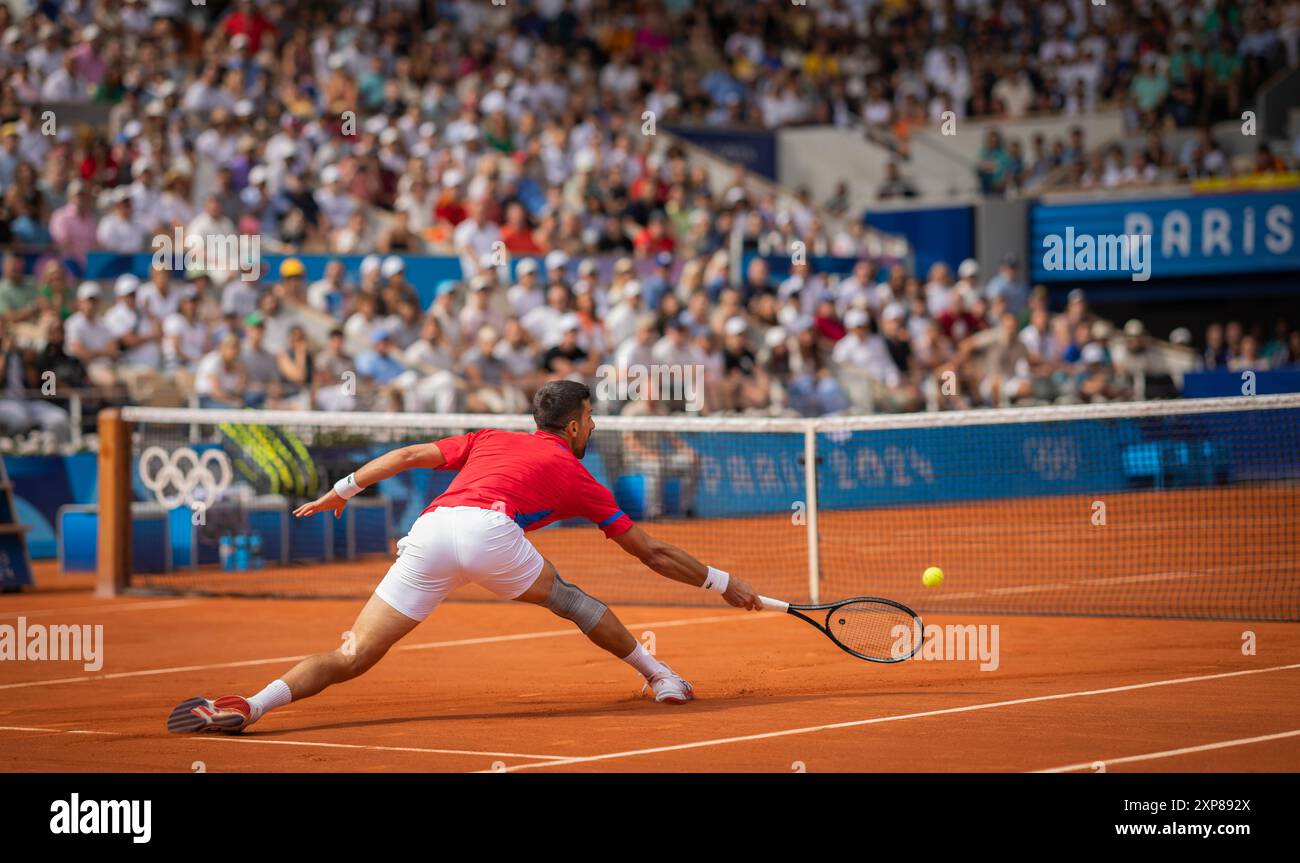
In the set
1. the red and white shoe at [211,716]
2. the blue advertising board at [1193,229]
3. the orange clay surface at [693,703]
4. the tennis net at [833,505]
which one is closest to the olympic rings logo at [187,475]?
the tennis net at [833,505]

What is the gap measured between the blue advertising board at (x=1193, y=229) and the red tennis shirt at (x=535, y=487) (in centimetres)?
1918

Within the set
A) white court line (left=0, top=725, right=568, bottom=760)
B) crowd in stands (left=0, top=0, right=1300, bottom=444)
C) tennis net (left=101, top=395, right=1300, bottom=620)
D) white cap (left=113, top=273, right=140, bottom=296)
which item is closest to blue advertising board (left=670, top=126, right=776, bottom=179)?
crowd in stands (left=0, top=0, right=1300, bottom=444)

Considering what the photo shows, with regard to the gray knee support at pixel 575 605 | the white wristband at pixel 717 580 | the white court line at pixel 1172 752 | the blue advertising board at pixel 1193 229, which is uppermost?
the blue advertising board at pixel 1193 229

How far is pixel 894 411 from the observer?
2009 cm

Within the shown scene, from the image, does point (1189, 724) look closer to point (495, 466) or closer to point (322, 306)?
point (495, 466)

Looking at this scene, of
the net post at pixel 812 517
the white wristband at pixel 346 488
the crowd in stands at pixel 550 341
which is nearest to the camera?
the white wristband at pixel 346 488

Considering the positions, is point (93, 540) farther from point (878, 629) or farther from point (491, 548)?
point (878, 629)

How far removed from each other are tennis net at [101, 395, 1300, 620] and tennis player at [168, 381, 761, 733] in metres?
4.68

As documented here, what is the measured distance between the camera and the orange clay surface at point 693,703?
730 centimetres

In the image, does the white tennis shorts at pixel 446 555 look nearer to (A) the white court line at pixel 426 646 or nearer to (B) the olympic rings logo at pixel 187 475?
(A) the white court line at pixel 426 646

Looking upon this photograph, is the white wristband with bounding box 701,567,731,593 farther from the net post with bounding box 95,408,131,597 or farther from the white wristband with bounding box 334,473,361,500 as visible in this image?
the net post with bounding box 95,408,131,597

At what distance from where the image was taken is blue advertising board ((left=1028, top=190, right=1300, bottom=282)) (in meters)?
25.4

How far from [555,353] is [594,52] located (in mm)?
10947

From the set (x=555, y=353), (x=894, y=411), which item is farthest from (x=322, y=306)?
(x=894, y=411)
